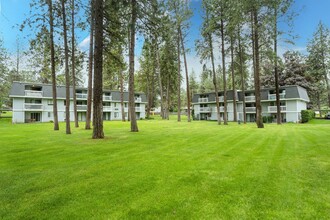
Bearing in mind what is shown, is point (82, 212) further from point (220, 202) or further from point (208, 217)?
point (220, 202)

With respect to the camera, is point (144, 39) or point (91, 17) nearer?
point (144, 39)

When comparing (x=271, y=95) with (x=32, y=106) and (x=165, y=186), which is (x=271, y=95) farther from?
(x=32, y=106)

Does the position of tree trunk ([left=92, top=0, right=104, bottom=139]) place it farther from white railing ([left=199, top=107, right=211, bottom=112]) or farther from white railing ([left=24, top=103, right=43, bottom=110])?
white railing ([left=199, top=107, right=211, bottom=112])

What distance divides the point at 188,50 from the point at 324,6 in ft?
53.0

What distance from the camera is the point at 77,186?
455 centimetres

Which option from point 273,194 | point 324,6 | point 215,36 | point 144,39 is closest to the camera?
point 273,194

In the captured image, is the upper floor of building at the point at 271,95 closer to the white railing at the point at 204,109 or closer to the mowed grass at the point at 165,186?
the white railing at the point at 204,109

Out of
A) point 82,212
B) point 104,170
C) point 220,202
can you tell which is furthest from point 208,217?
point 104,170

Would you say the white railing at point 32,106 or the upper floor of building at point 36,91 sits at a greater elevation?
the upper floor of building at point 36,91

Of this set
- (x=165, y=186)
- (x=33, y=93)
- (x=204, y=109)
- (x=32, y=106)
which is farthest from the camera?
(x=204, y=109)

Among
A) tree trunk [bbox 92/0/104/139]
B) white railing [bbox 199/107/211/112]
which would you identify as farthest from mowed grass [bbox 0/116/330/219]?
white railing [bbox 199/107/211/112]

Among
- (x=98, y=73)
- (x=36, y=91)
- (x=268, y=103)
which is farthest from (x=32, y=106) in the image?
(x=268, y=103)

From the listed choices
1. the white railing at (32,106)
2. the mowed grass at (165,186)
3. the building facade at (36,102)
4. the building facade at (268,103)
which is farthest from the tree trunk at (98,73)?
the white railing at (32,106)

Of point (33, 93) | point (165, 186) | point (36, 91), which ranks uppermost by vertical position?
point (36, 91)
